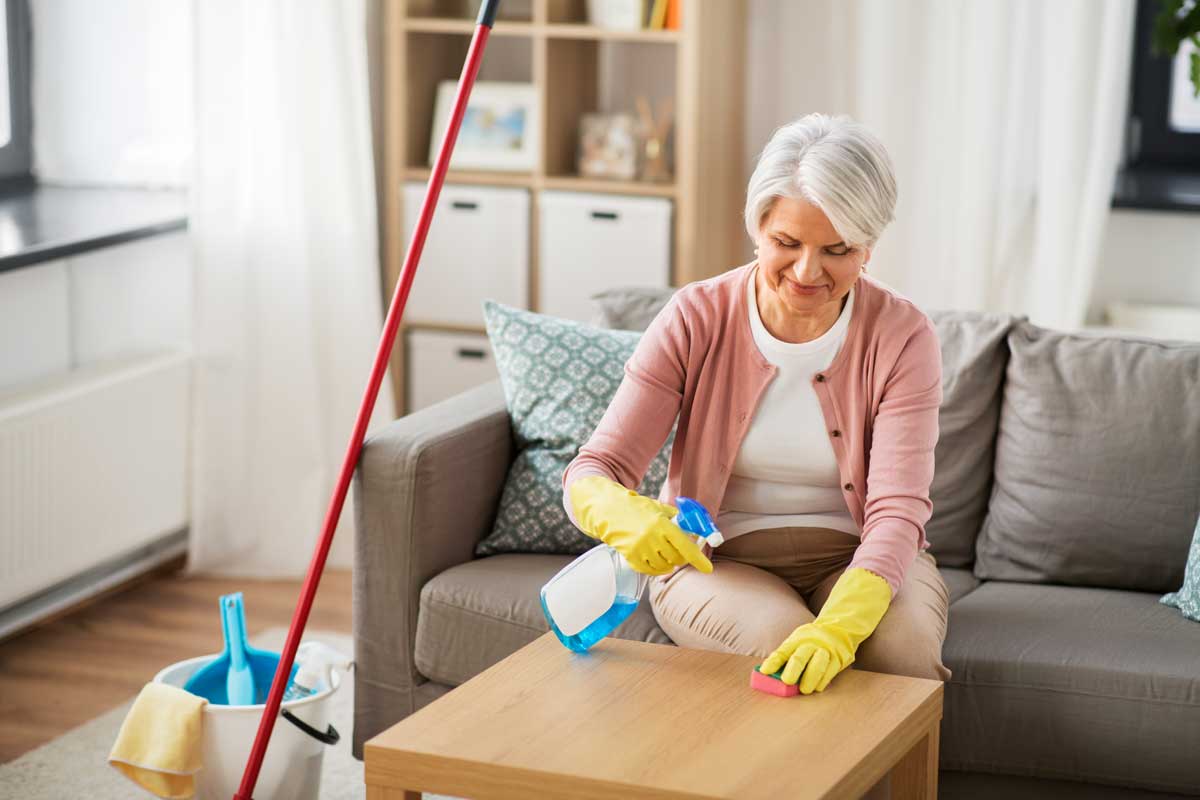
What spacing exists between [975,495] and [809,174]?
824mm

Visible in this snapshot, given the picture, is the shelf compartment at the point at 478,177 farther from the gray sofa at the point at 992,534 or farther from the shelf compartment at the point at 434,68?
the gray sofa at the point at 992,534

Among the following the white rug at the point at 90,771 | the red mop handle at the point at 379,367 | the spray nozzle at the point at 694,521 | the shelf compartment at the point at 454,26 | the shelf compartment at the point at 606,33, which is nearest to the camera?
the spray nozzle at the point at 694,521

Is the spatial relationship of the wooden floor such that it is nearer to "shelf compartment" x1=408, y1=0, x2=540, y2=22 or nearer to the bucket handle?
the bucket handle

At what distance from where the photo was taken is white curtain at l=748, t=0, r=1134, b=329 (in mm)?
3371

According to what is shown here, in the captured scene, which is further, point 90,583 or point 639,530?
point 90,583

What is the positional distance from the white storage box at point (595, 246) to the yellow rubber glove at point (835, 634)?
1.65 m

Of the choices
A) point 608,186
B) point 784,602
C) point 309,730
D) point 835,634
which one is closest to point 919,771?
point 835,634

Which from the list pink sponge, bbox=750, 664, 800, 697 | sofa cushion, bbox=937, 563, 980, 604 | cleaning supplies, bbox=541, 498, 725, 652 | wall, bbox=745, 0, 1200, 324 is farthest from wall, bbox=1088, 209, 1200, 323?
pink sponge, bbox=750, 664, 800, 697

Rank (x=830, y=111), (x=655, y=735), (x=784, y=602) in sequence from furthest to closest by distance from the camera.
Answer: (x=830, y=111), (x=784, y=602), (x=655, y=735)

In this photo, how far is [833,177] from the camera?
6.43 feet

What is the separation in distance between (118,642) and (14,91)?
130 centimetres

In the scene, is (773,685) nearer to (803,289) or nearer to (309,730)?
(803,289)

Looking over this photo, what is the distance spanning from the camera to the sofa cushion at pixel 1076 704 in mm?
2125

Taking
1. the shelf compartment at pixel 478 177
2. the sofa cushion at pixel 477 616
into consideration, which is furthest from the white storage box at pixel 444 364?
the sofa cushion at pixel 477 616
